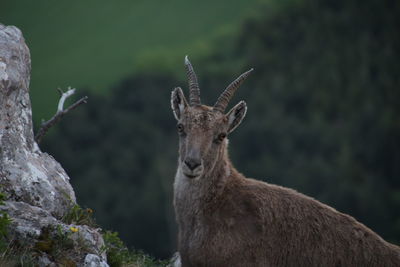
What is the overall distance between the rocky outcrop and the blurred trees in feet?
204

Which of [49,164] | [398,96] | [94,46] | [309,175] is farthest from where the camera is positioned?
[94,46]

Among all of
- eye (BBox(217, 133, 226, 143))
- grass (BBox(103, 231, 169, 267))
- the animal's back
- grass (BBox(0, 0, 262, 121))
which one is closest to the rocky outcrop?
grass (BBox(103, 231, 169, 267))

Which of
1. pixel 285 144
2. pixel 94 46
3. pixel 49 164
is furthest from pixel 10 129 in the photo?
pixel 94 46

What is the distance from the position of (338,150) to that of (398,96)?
67.2ft

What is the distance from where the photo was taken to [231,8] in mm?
166750

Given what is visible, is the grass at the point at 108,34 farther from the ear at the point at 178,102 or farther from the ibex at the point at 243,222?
the ibex at the point at 243,222

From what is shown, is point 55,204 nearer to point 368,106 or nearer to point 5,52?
point 5,52

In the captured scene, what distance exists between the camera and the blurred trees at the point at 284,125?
85.4m

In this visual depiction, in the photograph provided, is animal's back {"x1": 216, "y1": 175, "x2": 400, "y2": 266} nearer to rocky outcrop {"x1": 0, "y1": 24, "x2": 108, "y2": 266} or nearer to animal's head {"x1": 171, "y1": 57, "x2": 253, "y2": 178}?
animal's head {"x1": 171, "y1": 57, "x2": 253, "y2": 178}

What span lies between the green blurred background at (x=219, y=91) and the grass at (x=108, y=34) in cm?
31

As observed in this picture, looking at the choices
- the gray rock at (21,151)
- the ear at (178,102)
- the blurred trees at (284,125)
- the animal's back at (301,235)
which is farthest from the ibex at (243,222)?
the blurred trees at (284,125)

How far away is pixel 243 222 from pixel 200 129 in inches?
67.8

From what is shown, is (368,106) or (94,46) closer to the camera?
(368,106)

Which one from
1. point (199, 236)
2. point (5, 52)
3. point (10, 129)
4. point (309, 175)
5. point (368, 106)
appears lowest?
point (309, 175)
